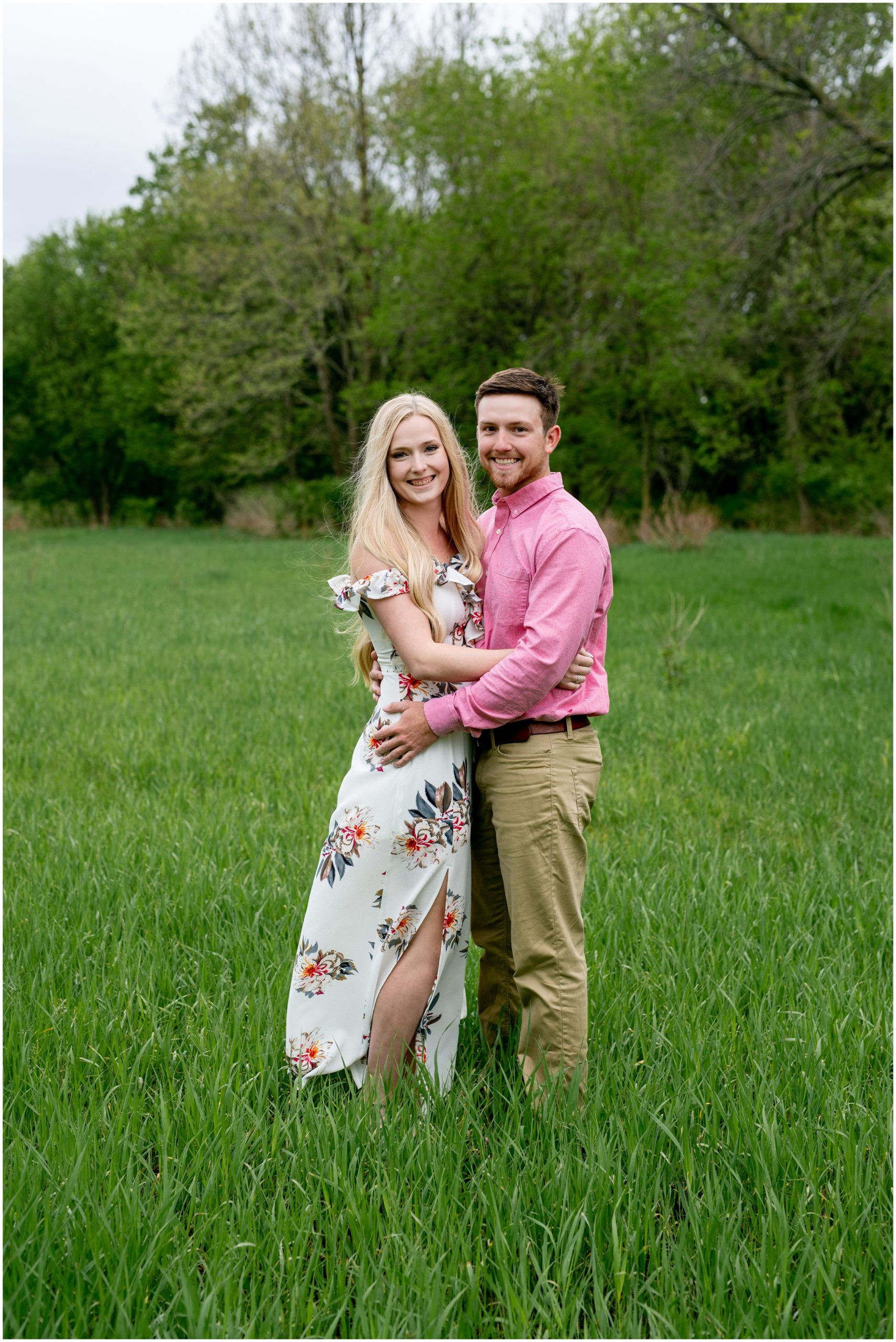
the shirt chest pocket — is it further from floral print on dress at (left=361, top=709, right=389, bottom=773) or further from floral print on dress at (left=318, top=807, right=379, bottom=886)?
floral print on dress at (left=318, top=807, right=379, bottom=886)

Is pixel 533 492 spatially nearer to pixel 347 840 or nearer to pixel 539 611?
pixel 539 611

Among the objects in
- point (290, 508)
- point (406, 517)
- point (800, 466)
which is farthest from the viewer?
point (290, 508)

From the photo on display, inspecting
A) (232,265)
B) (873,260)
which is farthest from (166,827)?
(232,265)

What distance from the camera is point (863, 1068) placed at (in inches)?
110

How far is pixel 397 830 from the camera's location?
2555mm

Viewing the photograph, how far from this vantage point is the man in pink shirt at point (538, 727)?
2.45m

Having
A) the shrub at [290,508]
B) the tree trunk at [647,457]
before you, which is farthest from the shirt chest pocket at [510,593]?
the shrub at [290,508]

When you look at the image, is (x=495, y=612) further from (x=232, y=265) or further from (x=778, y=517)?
(x=778, y=517)

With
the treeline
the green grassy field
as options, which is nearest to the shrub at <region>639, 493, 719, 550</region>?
the treeline

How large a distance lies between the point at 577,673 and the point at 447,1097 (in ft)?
3.69

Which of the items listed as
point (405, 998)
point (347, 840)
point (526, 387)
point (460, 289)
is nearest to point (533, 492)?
point (526, 387)

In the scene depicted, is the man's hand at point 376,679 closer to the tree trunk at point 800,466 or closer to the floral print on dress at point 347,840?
the floral print on dress at point 347,840

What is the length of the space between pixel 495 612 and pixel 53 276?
4793 cm

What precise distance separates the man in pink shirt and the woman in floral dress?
9 cm
